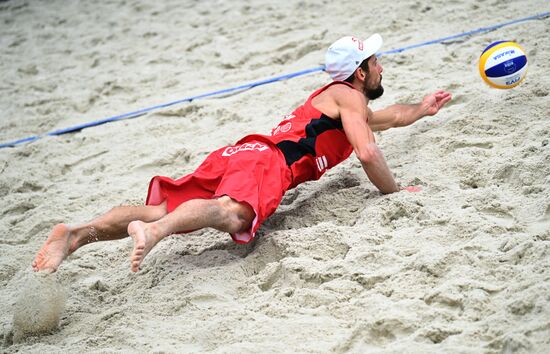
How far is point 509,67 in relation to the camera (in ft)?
11.7

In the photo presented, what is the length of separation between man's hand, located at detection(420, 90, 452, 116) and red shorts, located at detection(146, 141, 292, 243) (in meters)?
0.97

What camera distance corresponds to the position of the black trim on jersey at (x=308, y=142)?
3357 millimetres

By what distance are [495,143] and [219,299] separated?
1675 mm

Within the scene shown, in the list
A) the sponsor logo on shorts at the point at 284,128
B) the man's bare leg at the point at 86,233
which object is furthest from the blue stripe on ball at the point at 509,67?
A: the man's bare leg at the point at 86,233

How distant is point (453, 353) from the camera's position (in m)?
2.02

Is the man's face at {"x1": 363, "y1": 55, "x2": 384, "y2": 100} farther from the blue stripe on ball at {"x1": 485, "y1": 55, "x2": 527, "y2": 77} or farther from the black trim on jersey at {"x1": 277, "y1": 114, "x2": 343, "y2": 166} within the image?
the blue stripe on ball at {"x1": 485, "y1": 55, "x2": 527, "y2": 77}

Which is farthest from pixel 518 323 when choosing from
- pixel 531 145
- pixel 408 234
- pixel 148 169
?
pixel 148 169

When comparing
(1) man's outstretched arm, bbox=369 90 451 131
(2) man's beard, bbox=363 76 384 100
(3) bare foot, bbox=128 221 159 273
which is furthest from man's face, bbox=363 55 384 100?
(3) bare foot, bbox=128 221 159 273

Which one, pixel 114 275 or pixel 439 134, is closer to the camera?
pixel 114 275

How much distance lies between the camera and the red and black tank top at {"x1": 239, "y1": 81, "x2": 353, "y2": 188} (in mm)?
3367

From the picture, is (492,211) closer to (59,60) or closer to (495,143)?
(495,143)

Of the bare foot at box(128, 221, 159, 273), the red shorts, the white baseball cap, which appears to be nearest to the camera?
the bare foot at box(128, 221, 159, 273)

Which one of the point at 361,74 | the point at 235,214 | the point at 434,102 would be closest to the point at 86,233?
the point at 235,214

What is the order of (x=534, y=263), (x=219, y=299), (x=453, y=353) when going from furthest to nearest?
(x=219, y=299)
(x=534, y=263)
(x=453, y=353)
